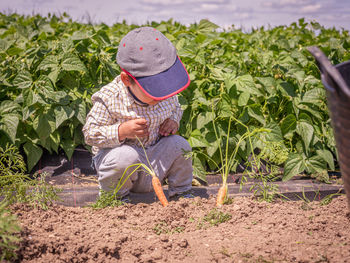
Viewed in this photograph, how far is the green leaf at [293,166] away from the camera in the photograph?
2492 mm

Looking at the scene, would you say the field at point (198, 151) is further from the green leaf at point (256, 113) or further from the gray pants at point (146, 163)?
the gray pants at point (146, 163)

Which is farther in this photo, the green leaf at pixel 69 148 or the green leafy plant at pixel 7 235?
the green leaf at pixel 69 148

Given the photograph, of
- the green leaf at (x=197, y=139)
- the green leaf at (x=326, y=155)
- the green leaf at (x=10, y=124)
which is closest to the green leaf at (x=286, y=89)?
the green leaf at (x=326, y=155)

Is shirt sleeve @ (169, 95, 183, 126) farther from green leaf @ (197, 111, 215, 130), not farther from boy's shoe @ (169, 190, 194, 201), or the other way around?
boy's shoe @ (169, 190, 194, 201)

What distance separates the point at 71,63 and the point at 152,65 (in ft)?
2.67

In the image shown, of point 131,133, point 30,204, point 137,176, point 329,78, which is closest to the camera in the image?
point 329,78

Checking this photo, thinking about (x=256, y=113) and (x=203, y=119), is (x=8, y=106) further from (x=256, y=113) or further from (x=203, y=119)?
(x=256, y=113)

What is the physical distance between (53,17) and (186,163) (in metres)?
3.37

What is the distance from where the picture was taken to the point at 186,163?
2266 millimetres

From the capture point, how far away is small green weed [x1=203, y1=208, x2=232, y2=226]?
182 centimetres

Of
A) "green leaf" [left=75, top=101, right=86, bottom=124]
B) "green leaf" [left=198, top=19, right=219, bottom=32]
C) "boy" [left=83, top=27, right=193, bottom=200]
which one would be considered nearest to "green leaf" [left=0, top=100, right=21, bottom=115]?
"green leaf" [left=75, top=101, right=86, bottom=124]

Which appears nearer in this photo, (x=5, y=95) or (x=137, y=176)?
(x=137, y=176)

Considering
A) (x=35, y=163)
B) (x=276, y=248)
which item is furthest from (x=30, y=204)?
(x=276, y=248)

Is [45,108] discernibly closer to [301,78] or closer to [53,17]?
[301,78]
